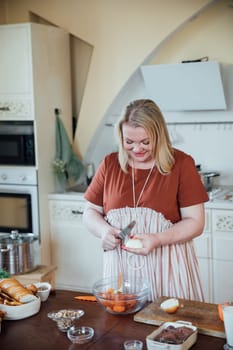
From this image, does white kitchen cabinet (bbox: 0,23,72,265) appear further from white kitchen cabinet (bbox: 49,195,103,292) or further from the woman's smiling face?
Result: the woman's smiling face

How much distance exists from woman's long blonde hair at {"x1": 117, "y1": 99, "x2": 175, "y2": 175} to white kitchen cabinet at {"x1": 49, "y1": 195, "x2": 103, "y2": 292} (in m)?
1.88

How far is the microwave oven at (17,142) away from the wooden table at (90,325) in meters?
2.16

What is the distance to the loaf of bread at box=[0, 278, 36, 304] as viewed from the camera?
6.50 feet

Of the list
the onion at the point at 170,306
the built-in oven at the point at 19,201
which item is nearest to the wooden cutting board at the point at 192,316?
the onion at the point at 170,306

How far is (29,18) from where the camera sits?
4402 millimetres

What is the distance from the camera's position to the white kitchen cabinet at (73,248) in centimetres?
411

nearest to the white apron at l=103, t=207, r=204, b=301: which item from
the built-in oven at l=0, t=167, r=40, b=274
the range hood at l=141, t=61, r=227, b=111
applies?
the built-in oven at l=0, t=167, r=40, b=274

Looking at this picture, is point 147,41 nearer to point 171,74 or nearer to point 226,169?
point 171,74

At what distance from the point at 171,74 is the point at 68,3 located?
1.04m

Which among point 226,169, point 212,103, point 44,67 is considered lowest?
point 226,169

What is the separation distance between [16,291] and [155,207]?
645mm

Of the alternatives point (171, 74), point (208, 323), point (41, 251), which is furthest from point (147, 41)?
point (208, 323)

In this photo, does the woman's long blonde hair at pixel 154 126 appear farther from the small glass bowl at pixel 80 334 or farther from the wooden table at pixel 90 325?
the small glass bowl at pixel 80 334

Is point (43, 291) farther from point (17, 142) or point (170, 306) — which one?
point (17, 142)
